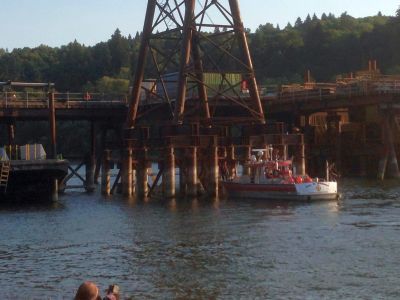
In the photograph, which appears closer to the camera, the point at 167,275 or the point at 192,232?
the point at 167,275

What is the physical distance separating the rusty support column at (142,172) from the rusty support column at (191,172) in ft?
14.9

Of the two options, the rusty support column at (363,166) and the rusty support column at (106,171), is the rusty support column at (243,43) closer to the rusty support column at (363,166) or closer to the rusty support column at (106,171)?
the rusty support column at (106,171)

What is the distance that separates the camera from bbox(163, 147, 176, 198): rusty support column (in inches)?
2584

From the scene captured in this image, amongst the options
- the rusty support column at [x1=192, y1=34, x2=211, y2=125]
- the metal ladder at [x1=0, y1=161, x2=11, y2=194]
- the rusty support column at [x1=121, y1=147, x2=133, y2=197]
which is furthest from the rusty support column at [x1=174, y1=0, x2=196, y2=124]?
the metal ladder at [x1=0, y1=161, x2=11, y2=194]

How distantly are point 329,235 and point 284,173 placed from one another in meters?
21.7

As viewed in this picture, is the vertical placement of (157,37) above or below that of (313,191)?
above

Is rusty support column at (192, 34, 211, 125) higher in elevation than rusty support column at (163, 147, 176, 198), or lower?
higher

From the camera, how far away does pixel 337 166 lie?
93.8m

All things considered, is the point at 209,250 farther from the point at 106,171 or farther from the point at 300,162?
the point at 106,171

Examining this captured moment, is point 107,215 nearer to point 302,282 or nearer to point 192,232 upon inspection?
point 192,232

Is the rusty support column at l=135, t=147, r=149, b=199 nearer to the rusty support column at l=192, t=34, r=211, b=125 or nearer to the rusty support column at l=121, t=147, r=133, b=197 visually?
the rusty support column at l=121, t=147, r=133, b=197

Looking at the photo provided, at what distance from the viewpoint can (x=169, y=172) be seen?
6600 centimetres

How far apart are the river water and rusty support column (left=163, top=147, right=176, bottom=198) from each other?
400cm

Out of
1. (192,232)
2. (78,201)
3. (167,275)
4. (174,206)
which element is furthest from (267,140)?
(167,275)
